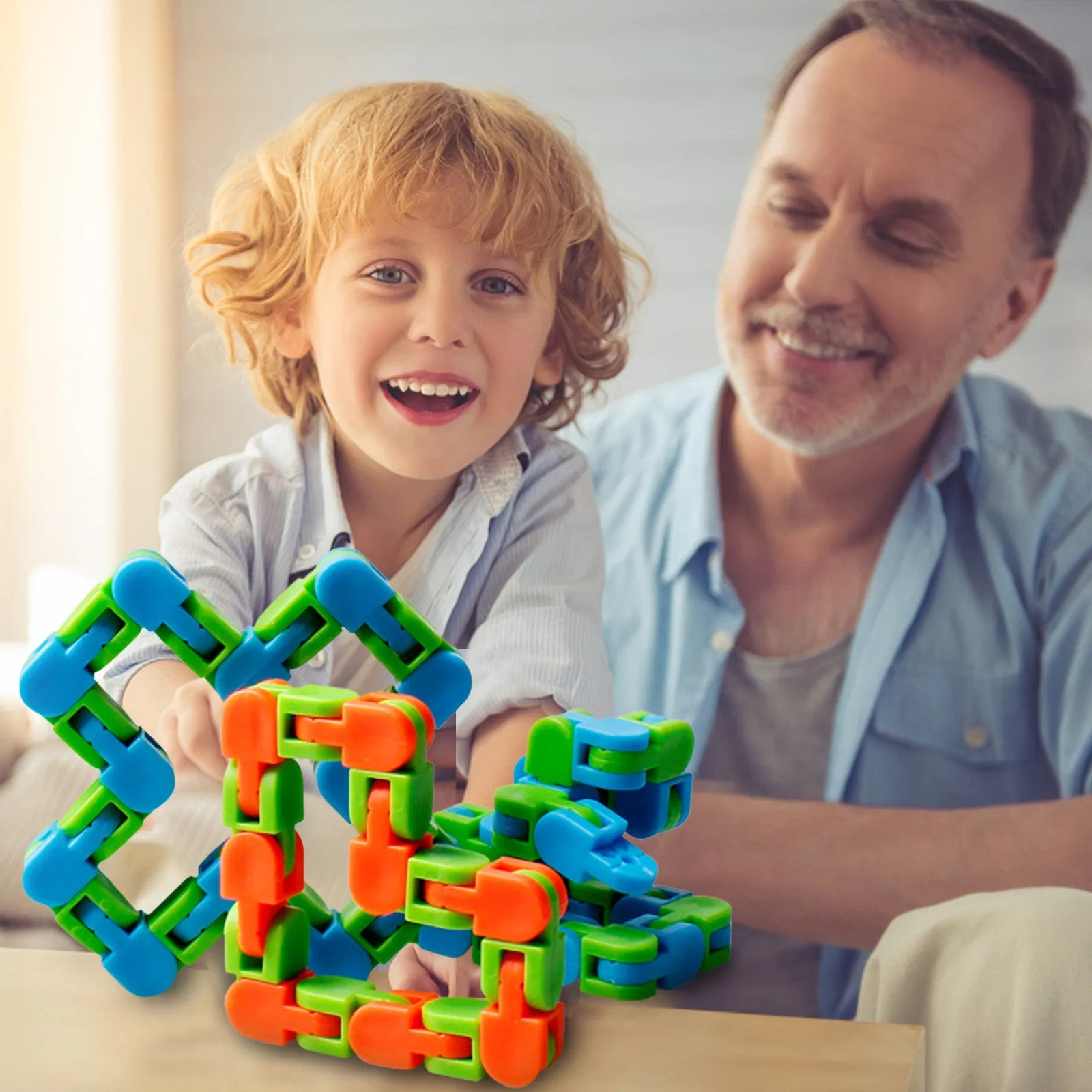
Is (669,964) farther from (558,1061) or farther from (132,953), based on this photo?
(132,953)

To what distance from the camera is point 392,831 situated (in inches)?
33.8

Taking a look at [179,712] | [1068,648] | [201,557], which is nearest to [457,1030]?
[179,712]

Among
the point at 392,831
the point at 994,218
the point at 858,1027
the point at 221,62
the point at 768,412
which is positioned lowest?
the point at 858,1027

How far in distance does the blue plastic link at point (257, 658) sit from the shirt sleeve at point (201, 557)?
33 centimetres

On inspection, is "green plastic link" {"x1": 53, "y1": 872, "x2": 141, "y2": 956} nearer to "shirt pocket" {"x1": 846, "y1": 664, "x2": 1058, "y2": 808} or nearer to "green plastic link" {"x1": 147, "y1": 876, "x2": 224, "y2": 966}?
"green plastic link" {"x1": 147, "y1": 876, "x2": 224, "y2": 966}

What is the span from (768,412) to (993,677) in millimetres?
322

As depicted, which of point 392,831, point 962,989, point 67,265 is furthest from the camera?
point 67,265

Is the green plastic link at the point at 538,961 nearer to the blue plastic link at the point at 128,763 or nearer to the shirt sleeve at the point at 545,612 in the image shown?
the blue plastic link at the point at 128,763

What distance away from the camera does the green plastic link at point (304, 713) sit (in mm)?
854

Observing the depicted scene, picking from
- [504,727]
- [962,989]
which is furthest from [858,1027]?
[504,727]

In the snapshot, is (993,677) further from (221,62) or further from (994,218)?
(221,62)

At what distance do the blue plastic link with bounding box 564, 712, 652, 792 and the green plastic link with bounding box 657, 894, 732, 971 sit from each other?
115 mm

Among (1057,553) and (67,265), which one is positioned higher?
(67,265)

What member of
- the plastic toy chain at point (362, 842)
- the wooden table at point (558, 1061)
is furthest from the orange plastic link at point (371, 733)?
the wooden table at point (558, 1061)
